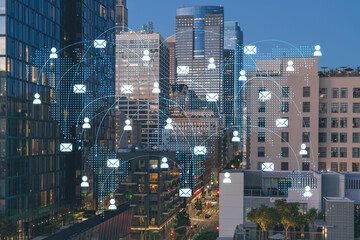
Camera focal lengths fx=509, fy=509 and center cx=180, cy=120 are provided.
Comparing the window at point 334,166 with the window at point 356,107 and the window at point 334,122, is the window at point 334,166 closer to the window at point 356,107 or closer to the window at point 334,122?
the window at point 334,122

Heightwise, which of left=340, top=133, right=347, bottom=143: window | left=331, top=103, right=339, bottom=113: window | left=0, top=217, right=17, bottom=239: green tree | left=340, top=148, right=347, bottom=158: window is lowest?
left=0, top=217, right=17, bottom=239: green tree

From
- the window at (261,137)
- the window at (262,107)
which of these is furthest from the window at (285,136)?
the window at (262,107)

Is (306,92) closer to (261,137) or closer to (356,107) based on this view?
(356,107)

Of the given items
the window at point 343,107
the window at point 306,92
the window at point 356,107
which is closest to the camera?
the window at point 306,92

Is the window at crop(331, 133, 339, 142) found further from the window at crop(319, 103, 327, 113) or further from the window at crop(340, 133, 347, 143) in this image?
the window at crop(319, 103, 327, 113)

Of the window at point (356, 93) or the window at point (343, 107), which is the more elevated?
the window at point (356, 93)

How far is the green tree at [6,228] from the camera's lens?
160ft

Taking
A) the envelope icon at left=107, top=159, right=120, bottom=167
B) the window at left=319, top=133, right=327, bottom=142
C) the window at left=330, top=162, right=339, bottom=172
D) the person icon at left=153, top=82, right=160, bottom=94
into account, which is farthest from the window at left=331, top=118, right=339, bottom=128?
the envelope icon at left=107, top=159, right=120, bottom=167

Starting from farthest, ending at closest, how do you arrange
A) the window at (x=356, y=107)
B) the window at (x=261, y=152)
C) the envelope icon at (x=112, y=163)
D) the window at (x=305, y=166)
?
the envelope icon at (x=112, y=163), the window at (x=356, y=107), the window at (x=261, y=152), the window at (x=305, y=166)

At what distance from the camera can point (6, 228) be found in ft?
161

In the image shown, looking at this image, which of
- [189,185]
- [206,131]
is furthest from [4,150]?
[206,131]

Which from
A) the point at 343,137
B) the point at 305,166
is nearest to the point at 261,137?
the point at 305,166

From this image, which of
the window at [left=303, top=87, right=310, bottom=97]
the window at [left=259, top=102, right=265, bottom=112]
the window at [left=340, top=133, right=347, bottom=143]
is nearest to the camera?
the window at [left=303, top=87, right=310, bottom=97]

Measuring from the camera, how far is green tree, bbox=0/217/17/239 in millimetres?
48756
